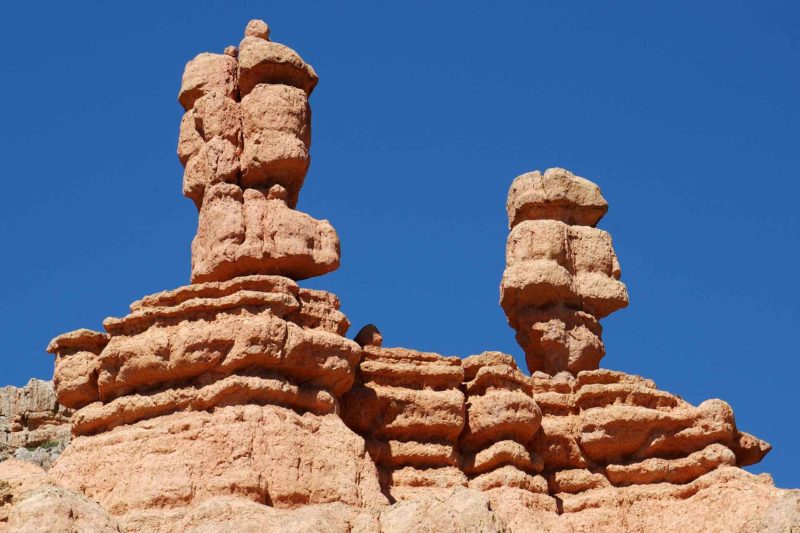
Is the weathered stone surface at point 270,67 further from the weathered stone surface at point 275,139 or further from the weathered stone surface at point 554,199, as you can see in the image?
the weathered stone surface at point 554,199

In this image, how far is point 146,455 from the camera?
86.5 ft

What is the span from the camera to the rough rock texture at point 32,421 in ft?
120

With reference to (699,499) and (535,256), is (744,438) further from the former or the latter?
(535,256)

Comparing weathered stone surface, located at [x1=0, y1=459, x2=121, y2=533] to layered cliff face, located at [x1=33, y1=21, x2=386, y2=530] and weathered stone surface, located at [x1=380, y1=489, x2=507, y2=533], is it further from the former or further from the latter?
weathered stone surface, located at [x1=380, y1=489, x2=507, y2=533]

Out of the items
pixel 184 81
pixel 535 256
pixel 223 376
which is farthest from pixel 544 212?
pixel 223 376

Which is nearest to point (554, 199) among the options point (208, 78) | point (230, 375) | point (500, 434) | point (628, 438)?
point (628, 438)

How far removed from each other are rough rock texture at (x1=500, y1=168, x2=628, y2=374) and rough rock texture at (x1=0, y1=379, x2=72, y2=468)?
965 centimetres

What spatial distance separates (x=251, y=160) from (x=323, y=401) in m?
4.94

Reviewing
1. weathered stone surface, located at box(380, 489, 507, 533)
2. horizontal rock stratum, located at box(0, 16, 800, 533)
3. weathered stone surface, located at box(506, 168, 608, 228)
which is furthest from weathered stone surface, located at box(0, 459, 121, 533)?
weathered stone surface, located at box(506, 168, 608, 228)

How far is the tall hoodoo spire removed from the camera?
2961cm

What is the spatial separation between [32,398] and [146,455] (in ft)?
39.4

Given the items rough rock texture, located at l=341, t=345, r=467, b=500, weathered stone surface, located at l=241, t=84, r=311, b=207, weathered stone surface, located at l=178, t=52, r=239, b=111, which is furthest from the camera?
weathered stone surface, located at l=178, t=52, r=239, b=111

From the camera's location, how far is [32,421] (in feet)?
122

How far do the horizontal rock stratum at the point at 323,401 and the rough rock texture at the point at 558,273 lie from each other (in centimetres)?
4
